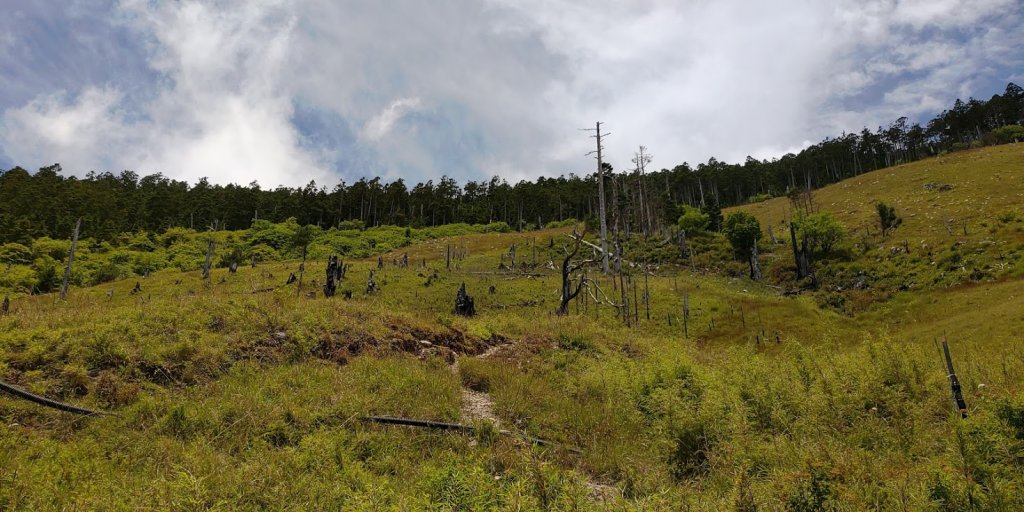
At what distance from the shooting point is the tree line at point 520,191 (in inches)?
4122

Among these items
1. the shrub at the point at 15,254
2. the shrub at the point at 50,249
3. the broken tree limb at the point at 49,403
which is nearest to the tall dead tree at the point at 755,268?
the broken tree limb at the point at 49,403

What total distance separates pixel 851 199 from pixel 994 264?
5220 cm

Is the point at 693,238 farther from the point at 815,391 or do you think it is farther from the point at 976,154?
the point at 976,154

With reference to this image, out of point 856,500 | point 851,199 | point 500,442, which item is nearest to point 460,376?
point 500,442

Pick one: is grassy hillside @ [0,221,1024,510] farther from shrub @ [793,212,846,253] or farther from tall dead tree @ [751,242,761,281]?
shrub @ [793,212,846,253]

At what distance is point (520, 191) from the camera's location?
119 m

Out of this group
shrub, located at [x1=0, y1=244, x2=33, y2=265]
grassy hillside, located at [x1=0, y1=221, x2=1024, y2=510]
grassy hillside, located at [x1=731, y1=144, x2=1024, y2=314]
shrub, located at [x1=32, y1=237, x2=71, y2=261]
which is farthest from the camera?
shrub, located at [x1=32, y1=237, x2=71, y2=261]

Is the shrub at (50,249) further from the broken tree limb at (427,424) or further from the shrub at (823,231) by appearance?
the shrub at (823,231)

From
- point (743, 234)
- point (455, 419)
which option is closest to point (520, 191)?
point (743, 234)

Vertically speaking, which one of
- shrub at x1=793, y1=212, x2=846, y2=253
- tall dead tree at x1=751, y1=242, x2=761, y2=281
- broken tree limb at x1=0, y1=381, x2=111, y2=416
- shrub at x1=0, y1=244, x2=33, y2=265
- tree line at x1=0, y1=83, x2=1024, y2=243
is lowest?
broken tree limb at x1=0, y1=381, x2=111, y2=416

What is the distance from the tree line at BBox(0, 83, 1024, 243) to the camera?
343 feet

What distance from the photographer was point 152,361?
965 cm

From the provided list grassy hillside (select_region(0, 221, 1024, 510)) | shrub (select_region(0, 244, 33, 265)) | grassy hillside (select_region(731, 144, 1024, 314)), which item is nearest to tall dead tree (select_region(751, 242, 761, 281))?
grassy hillside (select_region(731, 144, 1024, 314))

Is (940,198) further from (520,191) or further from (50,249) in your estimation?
(50,249)
